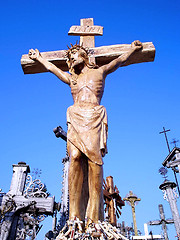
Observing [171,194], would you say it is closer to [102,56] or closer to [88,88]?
[102,56]

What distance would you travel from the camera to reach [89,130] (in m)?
2.77

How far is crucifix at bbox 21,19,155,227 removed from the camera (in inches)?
103

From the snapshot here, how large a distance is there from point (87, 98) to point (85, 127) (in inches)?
20.9

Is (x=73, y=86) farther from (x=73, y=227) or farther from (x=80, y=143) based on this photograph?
(x=73, y=227)

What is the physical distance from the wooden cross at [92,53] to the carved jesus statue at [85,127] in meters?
0.41

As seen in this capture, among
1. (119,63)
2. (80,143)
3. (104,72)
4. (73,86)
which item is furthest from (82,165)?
(119,63)

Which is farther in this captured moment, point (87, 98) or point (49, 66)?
point (49, 66)

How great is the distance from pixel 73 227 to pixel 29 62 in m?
3.04

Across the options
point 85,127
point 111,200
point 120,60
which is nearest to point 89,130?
point 85,127

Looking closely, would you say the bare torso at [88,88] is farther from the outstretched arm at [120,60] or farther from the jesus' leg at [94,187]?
the jesus' leg at [94,187]

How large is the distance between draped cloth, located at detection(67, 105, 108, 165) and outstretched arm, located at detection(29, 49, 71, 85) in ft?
2.30

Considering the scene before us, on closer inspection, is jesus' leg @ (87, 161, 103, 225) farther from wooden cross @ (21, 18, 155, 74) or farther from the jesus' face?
wooden cross @ (21, 18, 155, 74)

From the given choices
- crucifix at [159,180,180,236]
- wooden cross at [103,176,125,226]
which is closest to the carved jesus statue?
wooden cross at [103,176,125,226]

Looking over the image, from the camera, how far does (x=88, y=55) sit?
3.97 m
